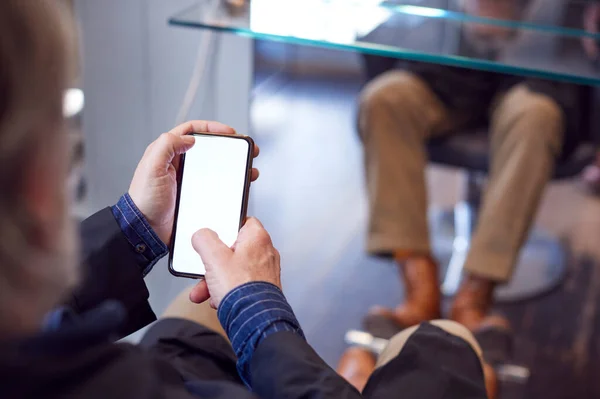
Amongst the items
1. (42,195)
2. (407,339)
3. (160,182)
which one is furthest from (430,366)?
(42,195)

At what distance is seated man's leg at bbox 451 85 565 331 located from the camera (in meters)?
1.51

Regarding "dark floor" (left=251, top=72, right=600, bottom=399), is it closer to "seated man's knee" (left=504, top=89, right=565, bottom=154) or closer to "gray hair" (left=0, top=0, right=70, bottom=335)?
"seated man's knee" (left=504, top=89, right=565, bottom=154)

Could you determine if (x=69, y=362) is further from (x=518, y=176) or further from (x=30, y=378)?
(x=518, y=176)

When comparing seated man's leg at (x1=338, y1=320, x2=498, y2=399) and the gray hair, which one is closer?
the gray hair

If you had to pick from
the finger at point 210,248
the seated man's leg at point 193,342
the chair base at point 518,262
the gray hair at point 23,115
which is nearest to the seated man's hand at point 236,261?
the finger at point 210,248

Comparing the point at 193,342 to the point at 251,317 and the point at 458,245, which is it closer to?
the point at 251,317

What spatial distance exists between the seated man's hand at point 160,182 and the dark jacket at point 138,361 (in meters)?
0.04

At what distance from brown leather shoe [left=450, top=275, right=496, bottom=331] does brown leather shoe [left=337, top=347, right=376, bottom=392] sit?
15.2 inches

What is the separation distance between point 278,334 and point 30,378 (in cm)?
28

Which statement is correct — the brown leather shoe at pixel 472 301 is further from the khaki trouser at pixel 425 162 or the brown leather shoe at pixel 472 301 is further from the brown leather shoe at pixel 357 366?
the brown leather shoe at pixel 357 366

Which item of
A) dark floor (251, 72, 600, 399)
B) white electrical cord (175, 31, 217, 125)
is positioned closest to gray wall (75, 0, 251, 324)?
white electrical cord (175, 31, 217, 125)

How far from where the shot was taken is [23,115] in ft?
1.24

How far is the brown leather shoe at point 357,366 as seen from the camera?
1044 mm

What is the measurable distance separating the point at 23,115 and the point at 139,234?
38 cm
